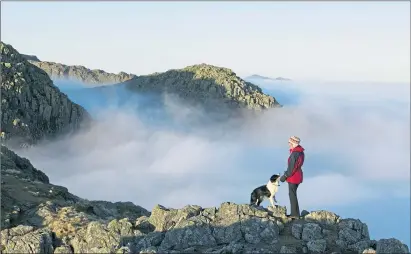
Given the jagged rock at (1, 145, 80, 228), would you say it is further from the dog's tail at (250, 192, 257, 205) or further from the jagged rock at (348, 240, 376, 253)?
the jagged rock at (348, 240, 376, 253)

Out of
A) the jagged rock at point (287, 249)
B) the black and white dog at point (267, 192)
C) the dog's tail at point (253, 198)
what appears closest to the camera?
the jagged rock at point (287, 249)

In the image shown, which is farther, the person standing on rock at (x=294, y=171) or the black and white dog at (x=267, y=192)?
the black and white dog at (x=267, y=192)

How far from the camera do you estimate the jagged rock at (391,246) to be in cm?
1606

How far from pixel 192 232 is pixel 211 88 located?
145055mm

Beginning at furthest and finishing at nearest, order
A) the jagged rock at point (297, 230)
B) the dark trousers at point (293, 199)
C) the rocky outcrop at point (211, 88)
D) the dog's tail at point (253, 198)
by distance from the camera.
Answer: the rocky outcrop at point (211, 88)
the dog's tail at point (253, 198)
the dark trousers at point (293, 199)
the jagged rock at point (297, 230)

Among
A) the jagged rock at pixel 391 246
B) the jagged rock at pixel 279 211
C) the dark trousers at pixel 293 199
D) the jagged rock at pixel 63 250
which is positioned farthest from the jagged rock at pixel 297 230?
the jagged rock at pixel 63 250

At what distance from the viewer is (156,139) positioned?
200 metres

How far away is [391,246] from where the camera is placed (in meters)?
16.1

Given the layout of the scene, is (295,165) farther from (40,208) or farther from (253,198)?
(40,208)

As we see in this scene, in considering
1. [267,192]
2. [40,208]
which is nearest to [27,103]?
[40,208]

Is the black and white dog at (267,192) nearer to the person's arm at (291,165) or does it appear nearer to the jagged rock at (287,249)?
the person's arm at (291,165)

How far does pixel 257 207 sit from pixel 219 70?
14231 centimetres

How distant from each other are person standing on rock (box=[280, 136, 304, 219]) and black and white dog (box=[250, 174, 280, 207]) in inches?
33.5

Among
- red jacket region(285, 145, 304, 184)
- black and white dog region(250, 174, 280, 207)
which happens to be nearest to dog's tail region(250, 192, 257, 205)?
black and white dog region(250, 174, 280, 207)
